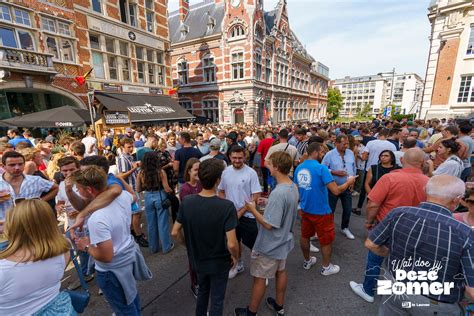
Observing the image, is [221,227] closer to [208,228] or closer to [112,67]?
[208,228]

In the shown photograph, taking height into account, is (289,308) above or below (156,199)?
below

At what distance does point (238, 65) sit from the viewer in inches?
A: 803

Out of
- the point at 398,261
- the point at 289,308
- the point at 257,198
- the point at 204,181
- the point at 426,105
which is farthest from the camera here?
the point at 426,105

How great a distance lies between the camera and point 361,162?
220 inches

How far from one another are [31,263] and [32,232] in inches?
7.8

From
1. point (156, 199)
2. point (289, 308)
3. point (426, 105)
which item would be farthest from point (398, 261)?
point (426, 105)

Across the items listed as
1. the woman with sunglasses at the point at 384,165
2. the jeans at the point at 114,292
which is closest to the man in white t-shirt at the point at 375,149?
the woman with sunglasses at the point at 384,165

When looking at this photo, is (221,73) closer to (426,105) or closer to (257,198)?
(426,105)

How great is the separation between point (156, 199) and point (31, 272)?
7.04ft

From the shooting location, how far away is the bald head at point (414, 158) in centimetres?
233

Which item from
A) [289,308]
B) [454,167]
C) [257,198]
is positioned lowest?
[289,308]

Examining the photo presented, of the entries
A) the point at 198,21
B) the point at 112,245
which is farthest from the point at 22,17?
the point at 198,21

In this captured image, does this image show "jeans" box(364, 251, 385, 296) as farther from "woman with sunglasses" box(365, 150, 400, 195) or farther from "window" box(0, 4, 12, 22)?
"window" box(0, 4, 12, 22)

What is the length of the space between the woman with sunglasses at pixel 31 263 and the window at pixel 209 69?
22213 millimetres
